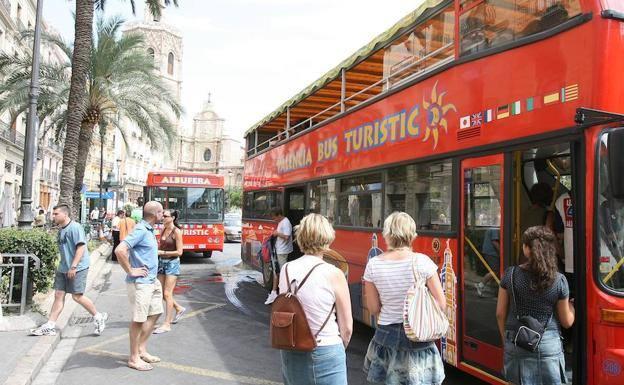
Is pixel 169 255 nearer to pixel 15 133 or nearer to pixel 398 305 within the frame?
pixel 398 305

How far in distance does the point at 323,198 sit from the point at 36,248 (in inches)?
178

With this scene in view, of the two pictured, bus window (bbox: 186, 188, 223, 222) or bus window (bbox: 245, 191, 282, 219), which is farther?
bus window (bbox: 186, 188, 223, 222)

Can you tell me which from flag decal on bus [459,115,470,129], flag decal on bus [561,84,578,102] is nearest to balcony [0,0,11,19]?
flag decal on bus [459,115,470,129]

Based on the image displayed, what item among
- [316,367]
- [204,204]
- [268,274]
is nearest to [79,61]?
[204,204]

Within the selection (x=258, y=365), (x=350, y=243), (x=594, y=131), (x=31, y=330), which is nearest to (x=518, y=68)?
(x=594, y=131)

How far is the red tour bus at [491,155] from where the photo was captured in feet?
11.8

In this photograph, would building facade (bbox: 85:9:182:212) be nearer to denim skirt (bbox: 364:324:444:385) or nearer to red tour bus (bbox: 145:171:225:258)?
red tour bus (bbox: 145:171:225:258)

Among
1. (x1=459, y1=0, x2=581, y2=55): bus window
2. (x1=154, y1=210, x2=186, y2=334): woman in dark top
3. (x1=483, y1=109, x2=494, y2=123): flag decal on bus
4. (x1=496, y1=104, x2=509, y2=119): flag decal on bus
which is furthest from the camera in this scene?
(x1=154, y1=210, x2=186, y2=334): woman in dark top

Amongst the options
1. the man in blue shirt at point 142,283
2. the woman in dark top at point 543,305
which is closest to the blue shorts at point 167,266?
the man in blue shirt at point 142,283

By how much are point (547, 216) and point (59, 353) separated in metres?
5.73

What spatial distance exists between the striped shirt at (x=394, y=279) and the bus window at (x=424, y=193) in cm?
176

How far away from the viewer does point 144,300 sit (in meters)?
5.89

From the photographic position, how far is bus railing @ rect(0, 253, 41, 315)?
24.4 ft

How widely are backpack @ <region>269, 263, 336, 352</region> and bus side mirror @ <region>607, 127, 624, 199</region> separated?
1.93 m
